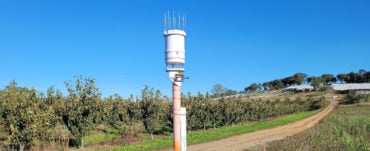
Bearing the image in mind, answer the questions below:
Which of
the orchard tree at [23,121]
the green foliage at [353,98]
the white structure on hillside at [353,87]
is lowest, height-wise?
the orchard tree at [23,121]

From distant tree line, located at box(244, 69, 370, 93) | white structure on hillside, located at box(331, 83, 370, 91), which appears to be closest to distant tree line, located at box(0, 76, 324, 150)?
white structure on hillside, located at box(331, 83, 370, 91)

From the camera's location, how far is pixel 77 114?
24.9 metres

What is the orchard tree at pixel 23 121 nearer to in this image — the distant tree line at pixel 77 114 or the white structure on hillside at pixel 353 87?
the distant tree line at pixel 77 114

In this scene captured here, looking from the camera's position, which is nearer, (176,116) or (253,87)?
(176,116)

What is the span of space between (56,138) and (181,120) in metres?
19.6

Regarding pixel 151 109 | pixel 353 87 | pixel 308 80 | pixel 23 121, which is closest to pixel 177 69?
pixel 23 121

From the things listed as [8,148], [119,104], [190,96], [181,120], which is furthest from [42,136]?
[190,96]

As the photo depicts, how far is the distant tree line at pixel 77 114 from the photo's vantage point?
19484 millimetres

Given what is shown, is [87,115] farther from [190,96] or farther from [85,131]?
[190,96]

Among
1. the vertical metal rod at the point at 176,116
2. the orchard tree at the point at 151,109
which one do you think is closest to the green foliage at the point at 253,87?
the orchard tree at the point at 151,109

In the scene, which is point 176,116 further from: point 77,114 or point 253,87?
point 253,87

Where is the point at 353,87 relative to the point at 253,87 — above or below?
below

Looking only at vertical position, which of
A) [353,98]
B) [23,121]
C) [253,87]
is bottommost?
[23,121]

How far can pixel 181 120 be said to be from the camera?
796 centimetres
